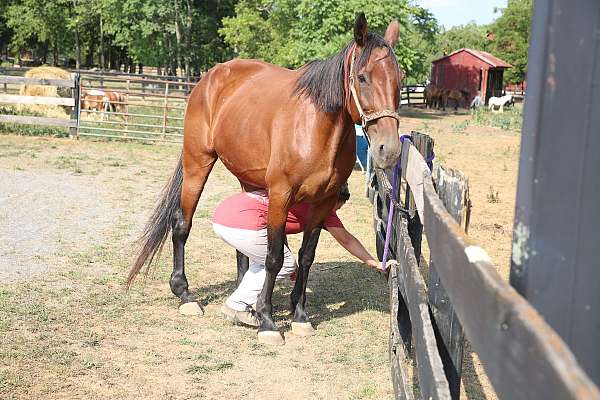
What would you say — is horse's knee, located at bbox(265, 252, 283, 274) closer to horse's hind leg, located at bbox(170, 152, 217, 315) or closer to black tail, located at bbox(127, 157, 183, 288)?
horse's hind leg, located at bbox(170, 152, 217, 315)

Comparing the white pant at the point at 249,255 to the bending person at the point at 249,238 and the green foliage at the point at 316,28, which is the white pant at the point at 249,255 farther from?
the green foliage at the point at 316,28

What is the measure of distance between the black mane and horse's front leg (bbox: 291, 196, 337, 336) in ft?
2.52

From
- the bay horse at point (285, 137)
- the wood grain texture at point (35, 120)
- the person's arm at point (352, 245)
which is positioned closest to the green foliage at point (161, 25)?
→ the wood grain texture at point (35, 120)

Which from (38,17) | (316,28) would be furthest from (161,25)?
(316,28)

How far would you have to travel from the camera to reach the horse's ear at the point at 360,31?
4297mm

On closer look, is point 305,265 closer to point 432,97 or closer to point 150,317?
point 150,317

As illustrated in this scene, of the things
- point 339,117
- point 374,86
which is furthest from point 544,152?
point 339,117

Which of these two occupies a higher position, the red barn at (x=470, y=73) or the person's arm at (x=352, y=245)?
the red barn at (x=470, y=73)

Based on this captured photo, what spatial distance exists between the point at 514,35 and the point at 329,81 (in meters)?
55.2

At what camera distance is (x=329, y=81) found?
182 inches

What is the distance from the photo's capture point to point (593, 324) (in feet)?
3.97

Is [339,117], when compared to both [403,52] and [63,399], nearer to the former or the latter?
[63,399]

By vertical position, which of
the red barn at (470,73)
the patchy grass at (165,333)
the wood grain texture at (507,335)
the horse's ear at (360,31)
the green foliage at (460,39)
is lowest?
the patchy grass at (165,333)

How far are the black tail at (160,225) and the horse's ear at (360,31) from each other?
2.34m
